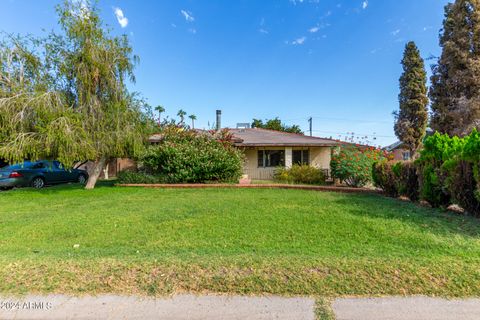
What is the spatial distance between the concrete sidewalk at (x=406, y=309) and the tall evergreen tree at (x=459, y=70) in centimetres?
1630

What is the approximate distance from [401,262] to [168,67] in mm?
14636

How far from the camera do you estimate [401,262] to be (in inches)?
125

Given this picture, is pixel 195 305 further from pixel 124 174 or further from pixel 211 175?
pixel 124 174

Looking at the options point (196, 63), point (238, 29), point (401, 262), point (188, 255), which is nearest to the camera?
point (401, 262)

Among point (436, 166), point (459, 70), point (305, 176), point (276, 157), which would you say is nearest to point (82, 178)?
point (276, 157)

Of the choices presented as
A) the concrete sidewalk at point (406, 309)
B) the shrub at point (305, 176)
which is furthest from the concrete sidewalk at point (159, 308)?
the shrub at point (305, 176)

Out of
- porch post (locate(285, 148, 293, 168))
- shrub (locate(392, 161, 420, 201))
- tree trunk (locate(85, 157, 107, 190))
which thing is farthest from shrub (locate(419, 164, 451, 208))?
tree trunk (locate(85, 157, 107, 190))

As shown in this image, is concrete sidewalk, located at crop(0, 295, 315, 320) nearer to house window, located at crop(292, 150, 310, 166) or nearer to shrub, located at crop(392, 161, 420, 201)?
shrub, located at crop(392, 161, 420, 201)

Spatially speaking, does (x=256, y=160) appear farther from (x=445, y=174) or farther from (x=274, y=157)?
(x=445, y=174)

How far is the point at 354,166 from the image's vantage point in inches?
438

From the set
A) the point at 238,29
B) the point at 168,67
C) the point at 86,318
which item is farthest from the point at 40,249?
the point at 238,29

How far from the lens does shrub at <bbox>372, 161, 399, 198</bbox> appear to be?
27.5 feet

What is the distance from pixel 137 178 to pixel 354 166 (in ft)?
33.3

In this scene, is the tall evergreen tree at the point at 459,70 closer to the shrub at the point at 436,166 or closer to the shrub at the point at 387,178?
the shrub at the point at 387,178
